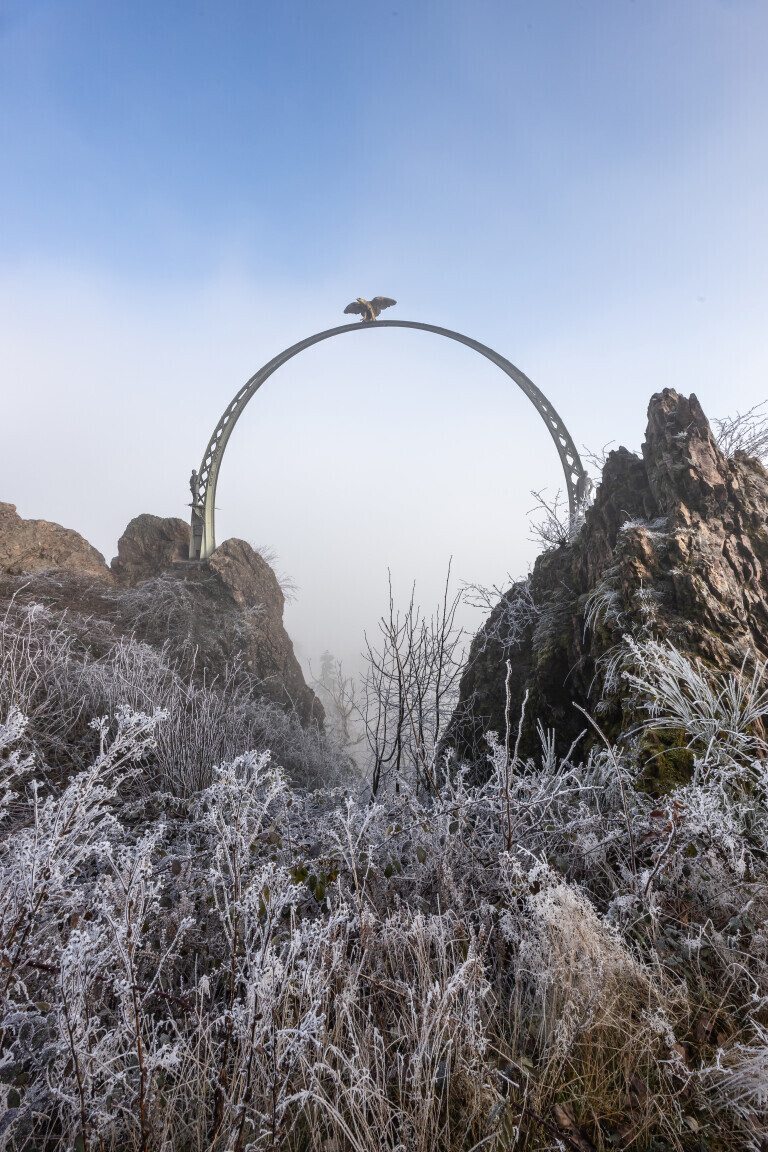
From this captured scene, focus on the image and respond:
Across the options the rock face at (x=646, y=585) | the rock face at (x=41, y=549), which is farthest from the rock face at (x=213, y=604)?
the rock face at (x=646, y=585)

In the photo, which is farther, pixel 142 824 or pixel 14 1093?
pixel 142 824

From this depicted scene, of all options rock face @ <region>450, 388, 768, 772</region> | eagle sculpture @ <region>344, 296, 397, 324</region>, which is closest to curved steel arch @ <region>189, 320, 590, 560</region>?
eagle sculpture @ <region>344, 296, 397, 324</region>

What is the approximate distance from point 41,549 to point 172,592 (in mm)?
2454

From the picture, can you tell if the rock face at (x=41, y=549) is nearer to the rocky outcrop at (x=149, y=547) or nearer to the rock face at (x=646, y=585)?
the rocky outcrop at (x=149, y=547)

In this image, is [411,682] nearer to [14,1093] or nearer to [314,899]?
[314,899]

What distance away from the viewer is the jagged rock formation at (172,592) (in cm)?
841

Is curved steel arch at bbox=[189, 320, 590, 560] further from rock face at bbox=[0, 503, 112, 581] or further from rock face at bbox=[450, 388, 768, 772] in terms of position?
rock face at bbox=[450, 388, 768, 772]

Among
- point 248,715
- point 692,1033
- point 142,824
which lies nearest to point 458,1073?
point 692,1033

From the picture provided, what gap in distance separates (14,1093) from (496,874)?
172 cm

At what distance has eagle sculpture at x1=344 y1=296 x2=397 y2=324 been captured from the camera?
9.81 meters

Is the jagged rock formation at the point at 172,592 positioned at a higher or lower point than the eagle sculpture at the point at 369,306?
lower

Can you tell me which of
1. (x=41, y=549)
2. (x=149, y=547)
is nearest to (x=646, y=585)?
(x=149, y=547)

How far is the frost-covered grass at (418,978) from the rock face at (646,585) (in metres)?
0.50

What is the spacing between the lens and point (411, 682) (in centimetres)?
485
